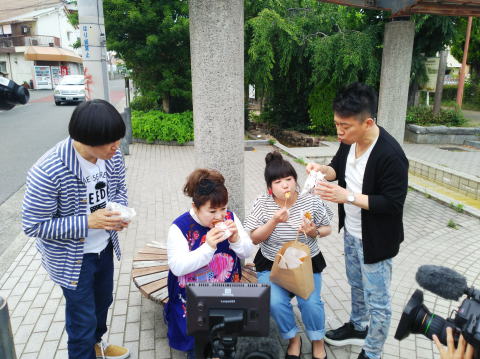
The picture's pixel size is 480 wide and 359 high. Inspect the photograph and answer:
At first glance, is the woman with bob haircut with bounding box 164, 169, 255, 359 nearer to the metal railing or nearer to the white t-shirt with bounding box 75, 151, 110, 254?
the white t-shirt with bounding box 75, 151, 110, 254

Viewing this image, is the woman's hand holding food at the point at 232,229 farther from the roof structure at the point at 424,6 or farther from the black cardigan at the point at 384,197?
the roof structure at the point at 424,6

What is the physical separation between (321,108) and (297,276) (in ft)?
35.4

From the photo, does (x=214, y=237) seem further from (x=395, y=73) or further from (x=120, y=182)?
(x=395, y=73)

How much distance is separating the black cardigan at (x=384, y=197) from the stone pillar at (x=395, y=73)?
337 cm

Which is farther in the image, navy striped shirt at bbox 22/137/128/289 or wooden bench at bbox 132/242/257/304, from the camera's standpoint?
wooden bench at bbox 132/242/257/304

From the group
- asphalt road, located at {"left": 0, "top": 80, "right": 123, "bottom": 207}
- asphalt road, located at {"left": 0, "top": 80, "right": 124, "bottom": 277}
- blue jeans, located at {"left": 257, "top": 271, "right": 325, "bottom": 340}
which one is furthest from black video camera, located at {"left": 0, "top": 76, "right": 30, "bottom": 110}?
asphalt road, located at {"left": 0, "top": 80, "right": 123, "bottom": 207}

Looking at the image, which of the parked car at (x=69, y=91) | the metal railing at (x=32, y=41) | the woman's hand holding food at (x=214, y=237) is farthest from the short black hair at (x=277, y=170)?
the metal railing at (x=32, y=41)

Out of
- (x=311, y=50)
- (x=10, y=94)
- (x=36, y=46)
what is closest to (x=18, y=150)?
(x=311, y=50)

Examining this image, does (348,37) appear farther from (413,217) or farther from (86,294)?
(86,294)

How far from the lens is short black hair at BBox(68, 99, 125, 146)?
1.99 metres

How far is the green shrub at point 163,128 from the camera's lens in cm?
1139

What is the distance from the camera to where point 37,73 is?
35.9 m

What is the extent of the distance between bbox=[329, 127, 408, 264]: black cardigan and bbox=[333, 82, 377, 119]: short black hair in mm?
224

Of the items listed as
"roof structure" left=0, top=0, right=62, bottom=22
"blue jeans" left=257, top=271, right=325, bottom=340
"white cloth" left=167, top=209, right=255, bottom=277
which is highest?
"roof structure" left=0, top=0, right=62, bottom=22
